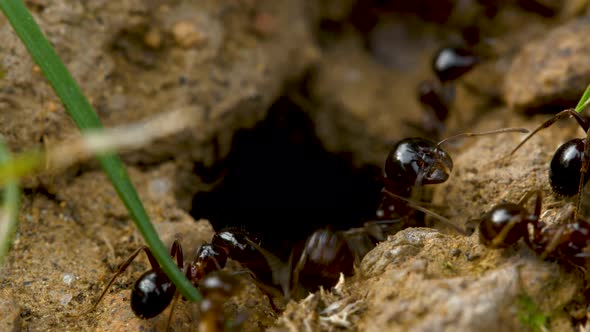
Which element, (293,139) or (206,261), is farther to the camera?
(293,139)

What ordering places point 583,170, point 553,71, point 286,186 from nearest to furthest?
point 583,170, point 553,71, point 286,186

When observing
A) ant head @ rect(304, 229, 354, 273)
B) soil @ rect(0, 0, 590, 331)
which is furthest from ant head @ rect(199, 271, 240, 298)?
ant head @ rect(304, 229, 354, 273)

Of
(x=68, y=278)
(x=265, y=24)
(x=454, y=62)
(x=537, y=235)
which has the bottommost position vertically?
(x=537, y=235)

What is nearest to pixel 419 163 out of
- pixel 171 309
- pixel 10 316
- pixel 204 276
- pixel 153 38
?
pixel 204 276

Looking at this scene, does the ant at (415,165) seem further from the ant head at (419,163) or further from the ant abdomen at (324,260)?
the ant abdomen at (324,260)

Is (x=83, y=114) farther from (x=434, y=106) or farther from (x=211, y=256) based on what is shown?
(x=434, y=106)

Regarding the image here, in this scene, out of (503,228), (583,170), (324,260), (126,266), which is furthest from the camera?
(324,260)

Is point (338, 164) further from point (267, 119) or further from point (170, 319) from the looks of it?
point (170, 319)

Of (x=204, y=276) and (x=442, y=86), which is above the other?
(x=204, y=276)

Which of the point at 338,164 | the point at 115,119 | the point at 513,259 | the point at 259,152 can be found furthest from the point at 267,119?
the point at 513,259
